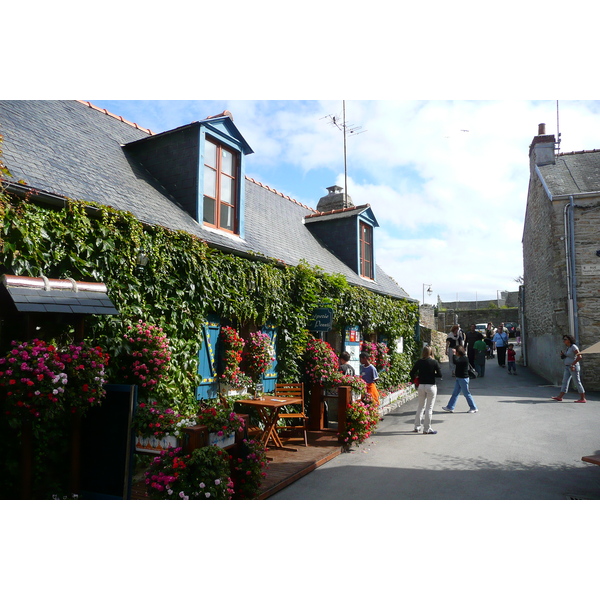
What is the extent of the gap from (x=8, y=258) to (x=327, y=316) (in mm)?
5796

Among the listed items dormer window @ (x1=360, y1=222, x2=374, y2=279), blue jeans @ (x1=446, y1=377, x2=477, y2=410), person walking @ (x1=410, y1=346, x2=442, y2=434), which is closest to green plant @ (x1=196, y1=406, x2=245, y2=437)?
person walking @ (x1=410, y1=346, x2=442, y2=434)

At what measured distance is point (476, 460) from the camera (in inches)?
252

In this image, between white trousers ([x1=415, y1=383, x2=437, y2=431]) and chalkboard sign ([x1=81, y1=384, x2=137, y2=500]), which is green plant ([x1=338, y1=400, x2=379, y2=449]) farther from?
chalkboard sign ([x1=81, y1=384, x2=137, y2=500])

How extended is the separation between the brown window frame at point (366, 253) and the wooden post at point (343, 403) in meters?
5.92

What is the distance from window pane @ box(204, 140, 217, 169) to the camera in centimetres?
753

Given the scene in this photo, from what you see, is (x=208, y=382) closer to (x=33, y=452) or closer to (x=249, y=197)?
(x=33, y=452)

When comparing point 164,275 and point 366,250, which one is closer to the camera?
point 164,275

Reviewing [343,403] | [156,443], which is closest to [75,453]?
[156,443]

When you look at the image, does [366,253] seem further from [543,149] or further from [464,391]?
[543,149]

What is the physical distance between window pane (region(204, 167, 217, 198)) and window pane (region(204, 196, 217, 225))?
110 millimetres

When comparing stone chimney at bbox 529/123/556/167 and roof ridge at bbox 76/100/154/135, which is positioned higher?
stone chimney at bbox 529/123/556/167

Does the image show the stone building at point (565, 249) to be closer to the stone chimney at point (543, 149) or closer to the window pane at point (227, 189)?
the stone chimney at point (543, 149)

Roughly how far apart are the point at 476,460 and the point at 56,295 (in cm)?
565

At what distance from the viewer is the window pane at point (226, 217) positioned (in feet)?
25.7
